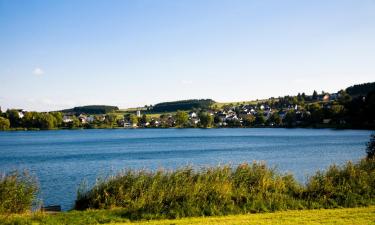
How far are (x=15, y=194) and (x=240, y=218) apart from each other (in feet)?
29.4

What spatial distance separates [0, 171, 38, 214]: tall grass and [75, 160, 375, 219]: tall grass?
1906 mm

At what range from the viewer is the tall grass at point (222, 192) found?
635 inches

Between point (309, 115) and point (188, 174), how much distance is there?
149 meters

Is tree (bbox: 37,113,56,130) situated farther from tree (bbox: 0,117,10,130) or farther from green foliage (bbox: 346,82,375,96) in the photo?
green foliage (bbox: 346,82,375,96)

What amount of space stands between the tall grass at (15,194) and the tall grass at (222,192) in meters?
1.91

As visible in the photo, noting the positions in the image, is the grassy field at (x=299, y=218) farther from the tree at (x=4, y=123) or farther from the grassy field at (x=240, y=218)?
the tree at (x=4, y=123)

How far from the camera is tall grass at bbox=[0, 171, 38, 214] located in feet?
55.6

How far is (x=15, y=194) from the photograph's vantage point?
682 inches

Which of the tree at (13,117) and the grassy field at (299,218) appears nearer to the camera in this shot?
the grassy field at (299,218)

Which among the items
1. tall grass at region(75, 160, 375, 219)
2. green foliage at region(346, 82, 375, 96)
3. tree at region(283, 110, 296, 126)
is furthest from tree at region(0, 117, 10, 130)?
tall grass at region(75, 160, 375, 219)

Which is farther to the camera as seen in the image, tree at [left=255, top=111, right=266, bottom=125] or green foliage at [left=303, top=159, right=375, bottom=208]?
tree at [left=255, top=111, right=266, bottom=125]

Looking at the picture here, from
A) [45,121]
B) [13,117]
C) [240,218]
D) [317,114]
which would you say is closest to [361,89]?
[317,114]

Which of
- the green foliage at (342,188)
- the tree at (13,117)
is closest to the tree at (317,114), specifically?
the tree at (13,117)

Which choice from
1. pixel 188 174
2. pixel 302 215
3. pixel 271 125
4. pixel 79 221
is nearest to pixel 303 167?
pixel 188 174
